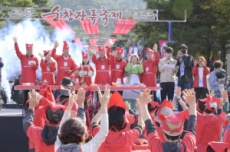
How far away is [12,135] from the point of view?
9781 mm

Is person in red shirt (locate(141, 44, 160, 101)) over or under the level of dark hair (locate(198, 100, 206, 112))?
over

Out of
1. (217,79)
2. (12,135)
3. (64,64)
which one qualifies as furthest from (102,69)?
(12,135)

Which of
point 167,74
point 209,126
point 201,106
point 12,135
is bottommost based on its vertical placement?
point 12,135

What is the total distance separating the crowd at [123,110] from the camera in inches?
192

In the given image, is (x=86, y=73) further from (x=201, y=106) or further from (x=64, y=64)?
(x=201, y=106)

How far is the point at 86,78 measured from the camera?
44.6ft

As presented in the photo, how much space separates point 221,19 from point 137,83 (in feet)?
55.8

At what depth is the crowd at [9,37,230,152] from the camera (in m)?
4.87

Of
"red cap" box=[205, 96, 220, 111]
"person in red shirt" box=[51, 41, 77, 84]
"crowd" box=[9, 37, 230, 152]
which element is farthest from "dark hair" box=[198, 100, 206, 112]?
"person in red shirt" box=[51, 41, 77, 84]

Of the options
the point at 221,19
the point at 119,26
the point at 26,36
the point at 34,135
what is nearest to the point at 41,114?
the point at 34,135

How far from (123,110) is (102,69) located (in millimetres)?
8145

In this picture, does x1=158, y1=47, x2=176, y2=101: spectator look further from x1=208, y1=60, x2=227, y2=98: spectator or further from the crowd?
x1=208, y1=60, x2=227, y2=98: spectator

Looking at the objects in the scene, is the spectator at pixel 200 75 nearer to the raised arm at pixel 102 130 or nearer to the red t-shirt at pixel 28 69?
the red t-shirt at pixel 28 69

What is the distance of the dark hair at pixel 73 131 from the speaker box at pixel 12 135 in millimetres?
5563
